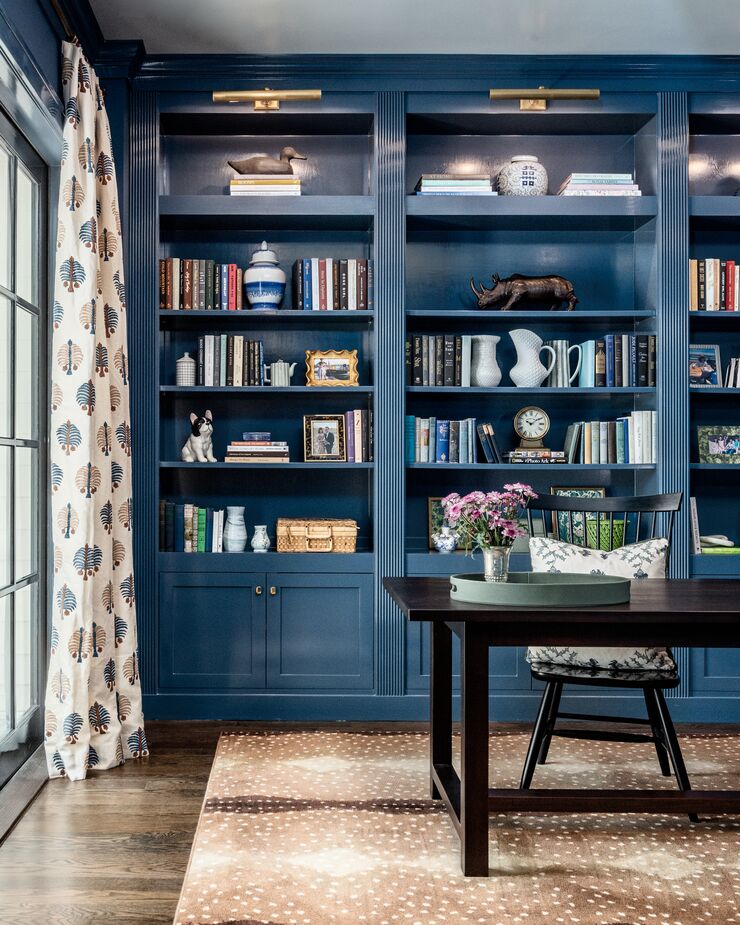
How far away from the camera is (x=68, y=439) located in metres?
3.07

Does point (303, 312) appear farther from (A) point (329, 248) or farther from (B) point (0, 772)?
(B) point (0, 772)

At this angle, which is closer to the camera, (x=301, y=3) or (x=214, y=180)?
(x=301, y=3)

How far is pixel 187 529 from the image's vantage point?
389 cm

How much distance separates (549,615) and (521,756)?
132 cm

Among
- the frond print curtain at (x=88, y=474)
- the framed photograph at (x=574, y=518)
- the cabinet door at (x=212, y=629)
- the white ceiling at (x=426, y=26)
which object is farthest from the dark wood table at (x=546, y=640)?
the white ceiling at (x=426, y=26)

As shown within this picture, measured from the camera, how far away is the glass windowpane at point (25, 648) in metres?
3.06

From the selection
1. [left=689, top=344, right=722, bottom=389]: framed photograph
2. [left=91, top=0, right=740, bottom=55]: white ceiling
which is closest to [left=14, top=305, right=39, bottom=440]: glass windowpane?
[left=91, top=0, right=740, bottom=55]: white ceiling

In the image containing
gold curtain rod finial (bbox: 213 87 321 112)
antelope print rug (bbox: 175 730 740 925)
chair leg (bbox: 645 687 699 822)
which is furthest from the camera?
gold curtain rod finial (bbox: 213 87 321 112)

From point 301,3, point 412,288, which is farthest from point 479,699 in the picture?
point 301,3

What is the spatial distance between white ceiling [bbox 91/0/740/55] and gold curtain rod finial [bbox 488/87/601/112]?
0.56 feet

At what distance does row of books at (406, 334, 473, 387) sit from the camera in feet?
12.9

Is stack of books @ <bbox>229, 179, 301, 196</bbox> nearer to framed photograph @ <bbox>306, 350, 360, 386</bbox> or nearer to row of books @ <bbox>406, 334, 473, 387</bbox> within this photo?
framed photograph @ <bbox>306, 350, 360, 386</bbox>

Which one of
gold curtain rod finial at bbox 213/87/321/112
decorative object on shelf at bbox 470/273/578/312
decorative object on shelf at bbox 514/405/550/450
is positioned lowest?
decorative object on shelf at bbox 514/405/550/450

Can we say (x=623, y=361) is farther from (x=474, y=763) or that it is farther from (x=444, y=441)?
(x=474, y=763)
